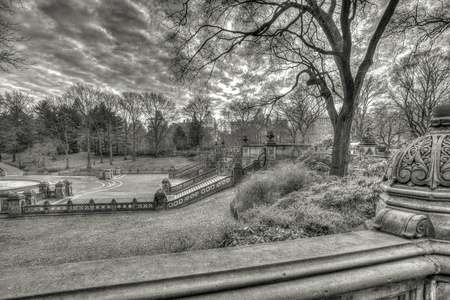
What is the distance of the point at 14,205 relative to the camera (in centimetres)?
1348

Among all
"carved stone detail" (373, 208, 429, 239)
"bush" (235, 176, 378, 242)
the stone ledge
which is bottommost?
"bush" (235, 176, 378, 242)

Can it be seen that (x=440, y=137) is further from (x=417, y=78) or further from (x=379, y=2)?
(x=417, y=78)

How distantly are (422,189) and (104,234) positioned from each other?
1128 cm

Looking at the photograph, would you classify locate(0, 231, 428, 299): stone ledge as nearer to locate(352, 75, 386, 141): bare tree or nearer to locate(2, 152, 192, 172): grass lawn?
locate(352, 75, 386, 141): bare tree

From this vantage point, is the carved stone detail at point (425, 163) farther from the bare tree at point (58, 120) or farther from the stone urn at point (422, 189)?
the bare tree at point (58, 120)

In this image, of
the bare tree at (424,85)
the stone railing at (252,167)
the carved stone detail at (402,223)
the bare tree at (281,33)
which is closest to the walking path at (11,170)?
the stone railing at (252,167)

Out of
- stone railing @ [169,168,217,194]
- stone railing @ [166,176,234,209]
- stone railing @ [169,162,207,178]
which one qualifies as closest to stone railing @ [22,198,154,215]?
stone railing @ [166,176,234,209]

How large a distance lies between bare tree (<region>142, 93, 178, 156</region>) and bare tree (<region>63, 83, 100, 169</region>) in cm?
920

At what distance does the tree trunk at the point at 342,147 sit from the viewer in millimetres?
8195

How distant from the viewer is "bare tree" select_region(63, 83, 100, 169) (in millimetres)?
35844

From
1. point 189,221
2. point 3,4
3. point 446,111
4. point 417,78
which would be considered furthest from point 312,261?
point 417,78

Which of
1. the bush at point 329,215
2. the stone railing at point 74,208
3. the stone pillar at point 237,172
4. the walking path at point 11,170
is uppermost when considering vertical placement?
the bush at point 329,215

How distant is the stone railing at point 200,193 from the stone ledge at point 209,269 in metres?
13.8

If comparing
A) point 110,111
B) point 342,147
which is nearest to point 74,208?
point 342,147
